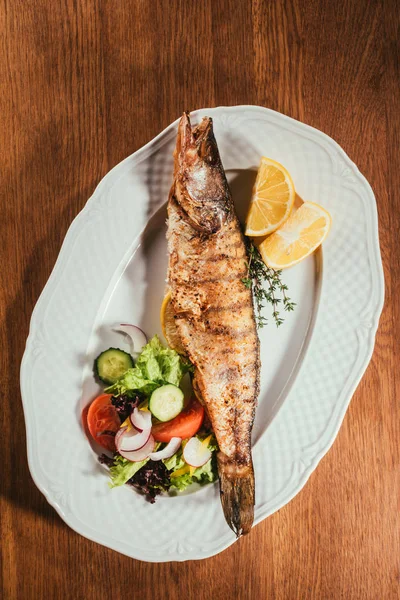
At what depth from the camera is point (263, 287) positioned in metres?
2.54

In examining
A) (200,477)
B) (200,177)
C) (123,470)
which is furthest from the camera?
(200,477)

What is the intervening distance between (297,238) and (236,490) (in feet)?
4.08

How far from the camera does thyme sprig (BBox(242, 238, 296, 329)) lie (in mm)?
2420

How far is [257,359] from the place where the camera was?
7.79ft

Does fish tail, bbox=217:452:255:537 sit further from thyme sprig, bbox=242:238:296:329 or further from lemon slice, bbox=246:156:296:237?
lemon slice, bbox=246:156:296:237

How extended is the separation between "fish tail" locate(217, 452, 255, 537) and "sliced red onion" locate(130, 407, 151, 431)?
381 mm

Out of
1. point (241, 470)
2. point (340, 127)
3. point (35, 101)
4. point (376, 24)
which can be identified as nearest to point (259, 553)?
point (241, 470)

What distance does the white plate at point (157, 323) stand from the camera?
243 centimetres

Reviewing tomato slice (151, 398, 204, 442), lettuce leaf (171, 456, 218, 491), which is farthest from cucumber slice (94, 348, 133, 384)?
lettuce leaf (171, 456, 218, 491)

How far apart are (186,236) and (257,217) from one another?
0.36 meters

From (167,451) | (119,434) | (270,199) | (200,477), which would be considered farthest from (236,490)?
(270,199)

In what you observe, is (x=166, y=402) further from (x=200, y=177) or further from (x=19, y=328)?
(x=200, y=177)

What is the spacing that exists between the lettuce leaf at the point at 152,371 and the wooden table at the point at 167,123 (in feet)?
1.95

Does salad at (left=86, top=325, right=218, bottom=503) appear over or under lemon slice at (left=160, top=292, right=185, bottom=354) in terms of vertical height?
under
